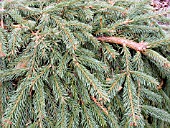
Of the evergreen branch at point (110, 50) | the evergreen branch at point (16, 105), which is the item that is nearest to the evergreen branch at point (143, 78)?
the evergreen branch at point (110, 50)

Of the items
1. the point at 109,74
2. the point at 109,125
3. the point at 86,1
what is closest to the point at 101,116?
the point at 109,125

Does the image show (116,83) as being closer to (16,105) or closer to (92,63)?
(92,63)

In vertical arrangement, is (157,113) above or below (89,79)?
below

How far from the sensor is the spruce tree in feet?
3.42

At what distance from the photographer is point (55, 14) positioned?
1184 mm

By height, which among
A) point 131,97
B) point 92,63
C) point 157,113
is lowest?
point 157,113

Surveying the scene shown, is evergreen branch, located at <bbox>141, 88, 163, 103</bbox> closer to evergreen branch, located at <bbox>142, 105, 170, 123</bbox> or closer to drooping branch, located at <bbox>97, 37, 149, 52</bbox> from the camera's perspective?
evergreen branch, located at <bbox>142, 105, 170, 123</bbox>

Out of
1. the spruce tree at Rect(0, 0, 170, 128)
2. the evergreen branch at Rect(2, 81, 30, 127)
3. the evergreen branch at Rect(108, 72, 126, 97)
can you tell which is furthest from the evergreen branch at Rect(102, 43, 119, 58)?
the evergreen branch at Rect(2, 81, 30, 127)

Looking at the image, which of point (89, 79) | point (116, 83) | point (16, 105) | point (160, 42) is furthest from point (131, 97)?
point (16, 105)

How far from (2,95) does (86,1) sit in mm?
671

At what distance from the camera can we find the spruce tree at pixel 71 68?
1041 millimetres

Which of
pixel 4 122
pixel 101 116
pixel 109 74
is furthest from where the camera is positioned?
pixel 109 74

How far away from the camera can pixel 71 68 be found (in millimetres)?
1122

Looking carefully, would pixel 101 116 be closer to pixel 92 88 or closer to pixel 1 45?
pixel 92 88
